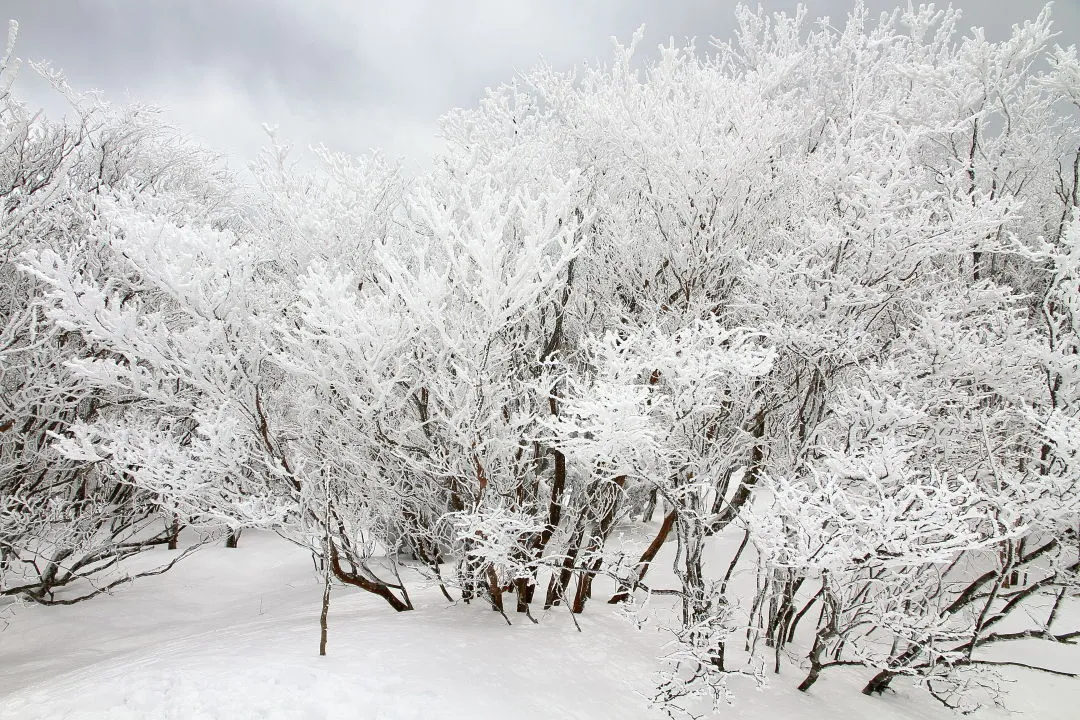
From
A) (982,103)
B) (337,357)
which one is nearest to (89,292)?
(337,357)

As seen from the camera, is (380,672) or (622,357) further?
(622,357)

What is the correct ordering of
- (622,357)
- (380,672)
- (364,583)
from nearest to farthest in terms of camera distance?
(380,672)
(622,357)
(364,583)

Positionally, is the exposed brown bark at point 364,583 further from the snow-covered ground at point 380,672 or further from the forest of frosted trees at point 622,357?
the snow-covered ground at point 380,672

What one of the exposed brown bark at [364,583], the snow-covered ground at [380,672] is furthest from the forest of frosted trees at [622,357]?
the snow-covered ground at [380,672]

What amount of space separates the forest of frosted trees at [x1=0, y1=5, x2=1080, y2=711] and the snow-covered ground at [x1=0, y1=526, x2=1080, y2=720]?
364 millimetres

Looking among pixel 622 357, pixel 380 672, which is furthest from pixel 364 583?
pixel 622 357

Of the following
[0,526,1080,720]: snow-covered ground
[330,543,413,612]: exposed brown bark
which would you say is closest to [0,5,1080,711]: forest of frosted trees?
[330,543,413,612]: exposed brown bark

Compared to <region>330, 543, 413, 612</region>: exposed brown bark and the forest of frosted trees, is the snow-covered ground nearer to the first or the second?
<region>330, 543, 413, 612</region>: exposed brown bark

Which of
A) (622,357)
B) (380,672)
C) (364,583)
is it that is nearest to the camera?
(380,672)

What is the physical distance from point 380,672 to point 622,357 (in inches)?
124

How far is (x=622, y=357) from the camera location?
4.46 m

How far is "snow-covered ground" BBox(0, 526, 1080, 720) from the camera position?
377 centimetres

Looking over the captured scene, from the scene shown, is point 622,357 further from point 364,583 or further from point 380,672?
point 364,583

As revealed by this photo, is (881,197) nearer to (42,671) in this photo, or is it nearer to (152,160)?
(42,671)
